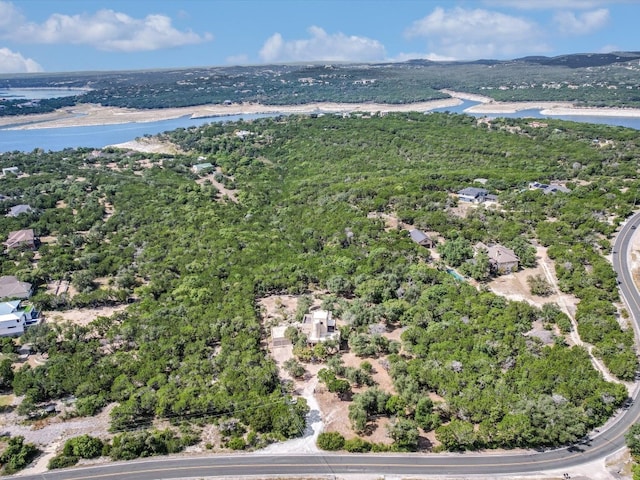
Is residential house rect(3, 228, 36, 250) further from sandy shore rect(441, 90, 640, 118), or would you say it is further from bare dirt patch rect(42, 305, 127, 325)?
sandy shore rect(441, 90, 640, 118)

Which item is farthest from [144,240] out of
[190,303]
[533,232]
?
[533,232]

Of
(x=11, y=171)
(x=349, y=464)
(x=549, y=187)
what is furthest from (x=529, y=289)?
(x=11, y=171)

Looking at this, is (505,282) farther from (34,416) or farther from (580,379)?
(34,416)

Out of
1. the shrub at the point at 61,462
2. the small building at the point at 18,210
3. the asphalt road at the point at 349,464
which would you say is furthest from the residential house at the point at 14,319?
the small building at the point at 18,210

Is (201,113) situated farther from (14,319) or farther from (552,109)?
(14,319)

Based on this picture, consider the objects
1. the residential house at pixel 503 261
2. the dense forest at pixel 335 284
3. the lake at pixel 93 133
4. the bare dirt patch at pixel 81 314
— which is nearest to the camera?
the dense forest at pixel 335 284

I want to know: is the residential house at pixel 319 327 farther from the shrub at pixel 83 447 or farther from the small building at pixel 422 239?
the small building at pixel 422 239

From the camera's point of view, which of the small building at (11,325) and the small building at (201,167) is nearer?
the small building at (11,325)

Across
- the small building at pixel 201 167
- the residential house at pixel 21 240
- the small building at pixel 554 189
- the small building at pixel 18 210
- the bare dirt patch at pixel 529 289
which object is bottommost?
the bare dirt patch at pixel 529 289
